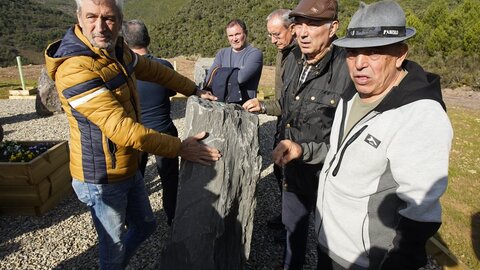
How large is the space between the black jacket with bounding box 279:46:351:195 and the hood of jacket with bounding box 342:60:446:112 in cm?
66

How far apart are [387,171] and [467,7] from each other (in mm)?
20576

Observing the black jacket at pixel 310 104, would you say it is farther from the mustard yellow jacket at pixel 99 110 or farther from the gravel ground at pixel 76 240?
the gravel ground at pixel 76 240

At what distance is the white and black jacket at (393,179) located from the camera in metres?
1.25

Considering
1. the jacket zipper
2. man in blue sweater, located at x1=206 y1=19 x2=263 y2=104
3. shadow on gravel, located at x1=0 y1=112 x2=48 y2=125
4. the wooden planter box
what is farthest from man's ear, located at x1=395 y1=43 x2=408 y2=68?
shadow on gravel, located at x1=0 y1=112 x2=48 y2=125

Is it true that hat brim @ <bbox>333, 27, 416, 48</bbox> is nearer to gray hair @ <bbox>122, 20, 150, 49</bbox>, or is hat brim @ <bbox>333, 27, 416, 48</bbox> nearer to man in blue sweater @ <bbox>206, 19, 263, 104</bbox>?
man in blue sweater @ <bbox>206, 19, 263, 104</bbox>

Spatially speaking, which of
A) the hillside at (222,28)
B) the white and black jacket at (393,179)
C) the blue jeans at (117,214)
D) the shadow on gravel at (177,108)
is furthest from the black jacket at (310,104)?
the hillside at (222,28)

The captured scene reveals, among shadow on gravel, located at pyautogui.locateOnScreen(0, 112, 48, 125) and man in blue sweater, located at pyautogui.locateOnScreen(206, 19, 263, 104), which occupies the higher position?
man in blue sweater, located at pyautogui.locateOnScreen(206, 19, 263, 104)

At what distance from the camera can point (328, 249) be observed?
5.97ft

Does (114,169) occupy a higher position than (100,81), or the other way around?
(100,81)

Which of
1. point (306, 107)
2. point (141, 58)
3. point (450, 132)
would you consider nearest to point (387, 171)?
point (450, 132)

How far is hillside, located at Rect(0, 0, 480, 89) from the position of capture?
608 inches

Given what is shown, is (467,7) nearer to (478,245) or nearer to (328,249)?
(478,245)

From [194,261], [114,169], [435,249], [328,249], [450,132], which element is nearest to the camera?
[450,132]

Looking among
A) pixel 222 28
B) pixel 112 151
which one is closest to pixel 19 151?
pixel 112 151
